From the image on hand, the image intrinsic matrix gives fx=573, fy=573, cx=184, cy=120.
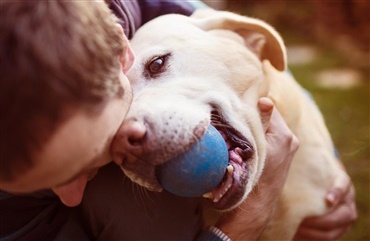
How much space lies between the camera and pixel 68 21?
1.17 meters

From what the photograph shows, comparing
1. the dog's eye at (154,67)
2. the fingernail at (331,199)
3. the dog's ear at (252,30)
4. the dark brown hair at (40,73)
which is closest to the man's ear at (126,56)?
the dog's eye at (154,67)

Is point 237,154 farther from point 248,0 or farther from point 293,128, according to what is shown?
point 248,0

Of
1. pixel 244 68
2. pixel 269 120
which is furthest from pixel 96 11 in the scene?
pixel 269 120

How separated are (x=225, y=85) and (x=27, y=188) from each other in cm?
69

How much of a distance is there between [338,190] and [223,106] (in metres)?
0.63

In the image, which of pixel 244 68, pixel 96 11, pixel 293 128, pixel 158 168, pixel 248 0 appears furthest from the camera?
pixel 248 0

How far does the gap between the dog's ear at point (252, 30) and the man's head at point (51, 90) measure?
0.64 meters

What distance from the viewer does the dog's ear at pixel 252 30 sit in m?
1.81

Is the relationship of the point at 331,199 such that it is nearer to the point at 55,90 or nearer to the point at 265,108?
the point at 265,108

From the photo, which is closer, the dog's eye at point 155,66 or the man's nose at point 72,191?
the man's nose at point 72,191

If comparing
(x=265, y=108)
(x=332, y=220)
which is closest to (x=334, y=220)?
(x=332, y=220)

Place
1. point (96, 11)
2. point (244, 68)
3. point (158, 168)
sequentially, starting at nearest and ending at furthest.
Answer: point (96, 11), point (158, 168), point (244, 68)

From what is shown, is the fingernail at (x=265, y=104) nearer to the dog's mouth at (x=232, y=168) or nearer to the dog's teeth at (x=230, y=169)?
the dog's mouth at (x=232, y=168)

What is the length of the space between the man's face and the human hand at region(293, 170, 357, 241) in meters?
0.92
